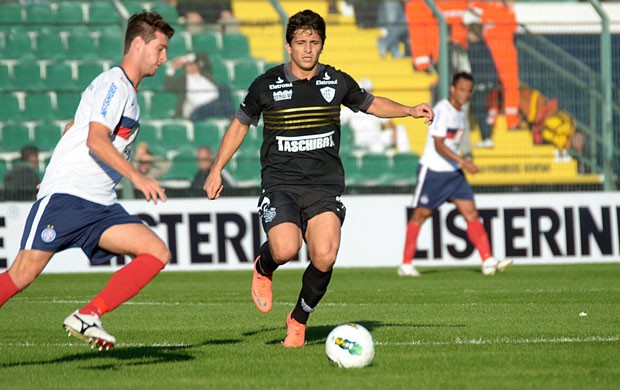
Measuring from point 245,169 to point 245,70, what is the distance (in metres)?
2.52

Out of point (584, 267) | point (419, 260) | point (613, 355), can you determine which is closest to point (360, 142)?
point (419, 260)

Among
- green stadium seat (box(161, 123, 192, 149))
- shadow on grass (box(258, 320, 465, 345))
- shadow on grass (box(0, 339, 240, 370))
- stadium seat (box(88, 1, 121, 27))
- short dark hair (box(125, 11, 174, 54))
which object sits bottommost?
shadow on grass (box(258, 320, 465, 345))

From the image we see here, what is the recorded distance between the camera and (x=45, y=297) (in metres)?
12.5

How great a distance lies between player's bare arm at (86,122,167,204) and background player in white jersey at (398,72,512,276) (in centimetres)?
861

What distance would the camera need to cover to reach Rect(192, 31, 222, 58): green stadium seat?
2023 cm

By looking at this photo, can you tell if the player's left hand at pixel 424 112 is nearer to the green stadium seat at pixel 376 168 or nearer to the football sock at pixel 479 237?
the football sock at pixel 479 237

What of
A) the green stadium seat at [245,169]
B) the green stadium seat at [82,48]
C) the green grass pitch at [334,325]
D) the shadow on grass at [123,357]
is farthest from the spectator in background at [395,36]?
the shadow on grass at [123,357]

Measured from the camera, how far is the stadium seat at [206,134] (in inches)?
745

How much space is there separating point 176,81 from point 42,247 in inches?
498

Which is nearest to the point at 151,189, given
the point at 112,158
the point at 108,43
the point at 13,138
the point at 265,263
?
the point at 112,158

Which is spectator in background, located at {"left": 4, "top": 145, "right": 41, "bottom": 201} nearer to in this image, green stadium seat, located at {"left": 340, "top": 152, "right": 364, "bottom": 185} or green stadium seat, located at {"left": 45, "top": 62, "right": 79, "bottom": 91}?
green stadium seat, located at {"left": 45, "top": 62, "right": 79, "bottom": 91}

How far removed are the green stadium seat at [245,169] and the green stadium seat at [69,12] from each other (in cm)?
521

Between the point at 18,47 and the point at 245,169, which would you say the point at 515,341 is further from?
the point at 18,47

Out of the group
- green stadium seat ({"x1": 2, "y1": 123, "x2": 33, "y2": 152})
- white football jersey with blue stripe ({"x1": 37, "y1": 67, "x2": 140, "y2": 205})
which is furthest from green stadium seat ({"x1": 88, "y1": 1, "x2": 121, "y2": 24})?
white football jersey with blue stripe ({"x1": 37, "y1": 67, "x2": 140, "y2": 205})
